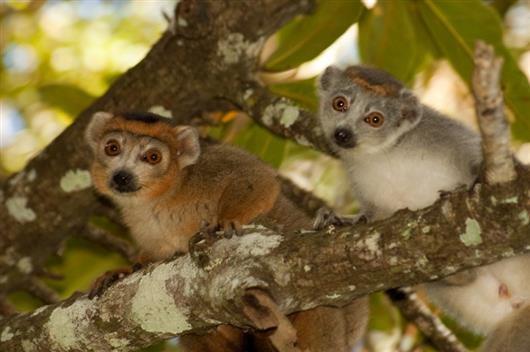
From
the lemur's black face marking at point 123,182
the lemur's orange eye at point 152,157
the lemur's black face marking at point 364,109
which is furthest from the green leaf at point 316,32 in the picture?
the lemur's black face marking at point 123,182

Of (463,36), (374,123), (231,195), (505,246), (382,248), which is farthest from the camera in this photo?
(463,36)

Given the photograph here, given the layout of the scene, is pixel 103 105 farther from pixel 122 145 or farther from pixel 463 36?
pixel 463 36

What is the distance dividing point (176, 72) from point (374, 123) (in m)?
1.59

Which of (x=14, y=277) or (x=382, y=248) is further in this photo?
(x=14, y=277)

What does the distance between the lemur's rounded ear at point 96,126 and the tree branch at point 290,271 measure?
1544 mm

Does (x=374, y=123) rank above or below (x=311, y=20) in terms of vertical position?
below

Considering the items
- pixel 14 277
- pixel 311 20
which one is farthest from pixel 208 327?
pixel 311 20

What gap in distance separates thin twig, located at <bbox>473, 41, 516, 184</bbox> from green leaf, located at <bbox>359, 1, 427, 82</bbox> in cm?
376

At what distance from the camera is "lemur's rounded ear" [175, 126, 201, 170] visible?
20.9 feet

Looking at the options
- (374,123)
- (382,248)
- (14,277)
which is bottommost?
(14,277)

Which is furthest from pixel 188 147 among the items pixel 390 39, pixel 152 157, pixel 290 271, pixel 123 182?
pixel 290 271

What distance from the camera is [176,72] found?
699 centimetres

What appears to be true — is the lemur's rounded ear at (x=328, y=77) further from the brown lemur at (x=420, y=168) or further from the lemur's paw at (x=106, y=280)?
the lemur's paw at (x=106, y=280)

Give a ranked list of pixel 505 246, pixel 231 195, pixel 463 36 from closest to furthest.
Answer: pixel 505 246 → pixel 231 195 → pixel 463 36
